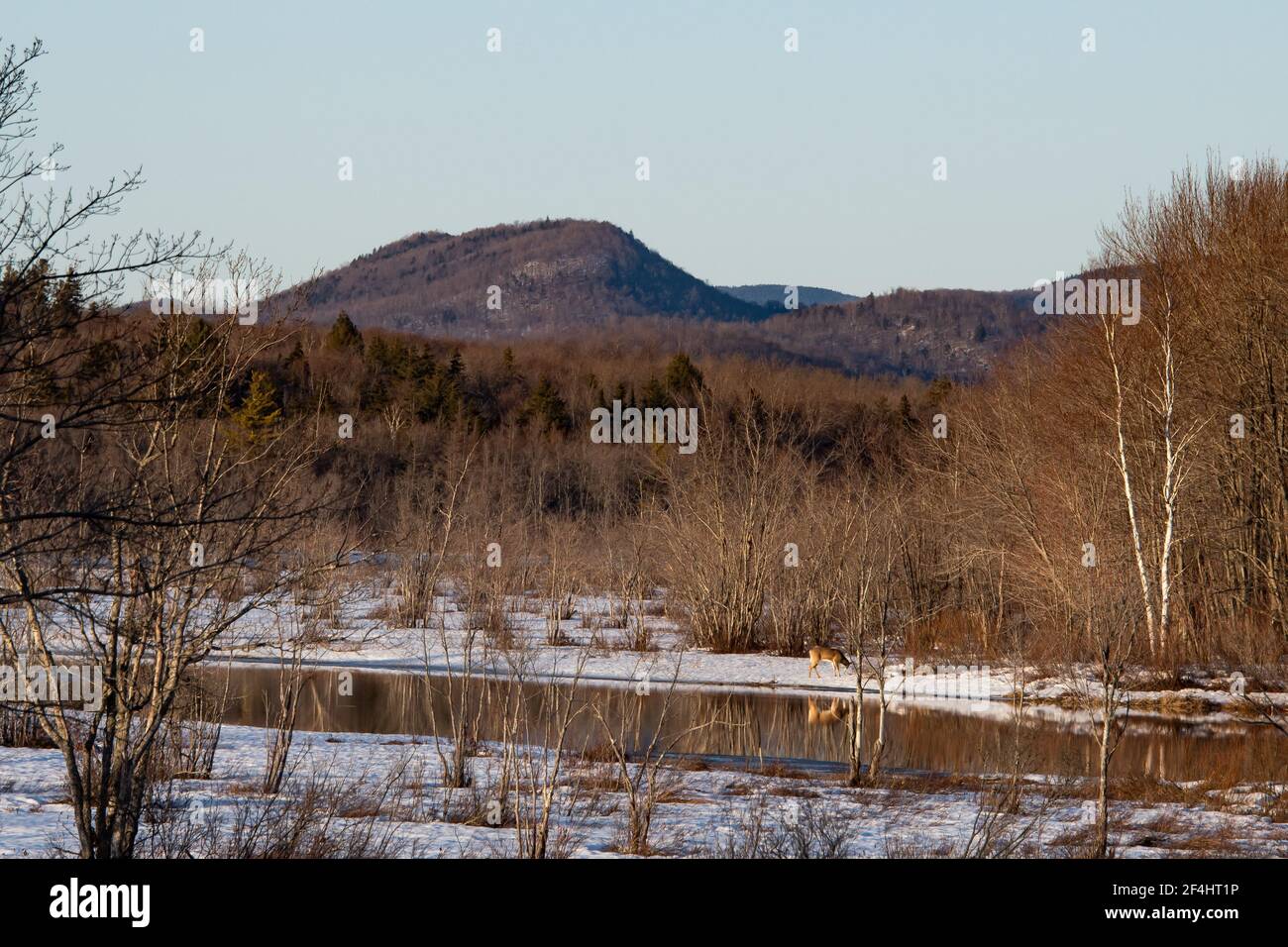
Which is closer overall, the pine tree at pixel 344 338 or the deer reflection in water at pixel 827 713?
the deer reflection in water at pixel 827 713

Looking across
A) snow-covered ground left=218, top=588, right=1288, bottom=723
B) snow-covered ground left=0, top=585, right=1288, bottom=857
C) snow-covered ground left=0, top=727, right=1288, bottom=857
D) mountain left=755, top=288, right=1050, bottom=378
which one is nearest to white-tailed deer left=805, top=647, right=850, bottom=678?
snow-covered ground left=218, top=588, right=1288, bottom=723

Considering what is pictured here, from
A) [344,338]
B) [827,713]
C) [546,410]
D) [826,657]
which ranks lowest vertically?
[827,713]

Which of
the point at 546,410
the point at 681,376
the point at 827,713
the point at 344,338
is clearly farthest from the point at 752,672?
the point at 344,338

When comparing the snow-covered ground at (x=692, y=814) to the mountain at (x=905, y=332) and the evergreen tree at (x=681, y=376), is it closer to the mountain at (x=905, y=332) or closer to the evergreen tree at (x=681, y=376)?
the evergreen tree at (x=681, y=376)

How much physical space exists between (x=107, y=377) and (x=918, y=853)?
690 cm

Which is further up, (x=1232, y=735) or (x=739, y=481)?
(x=739, y=481)

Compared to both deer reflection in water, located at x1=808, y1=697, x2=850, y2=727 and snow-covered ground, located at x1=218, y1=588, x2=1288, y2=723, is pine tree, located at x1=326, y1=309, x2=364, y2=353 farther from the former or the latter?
deer reflection in water, located at x1=808, y1=697, x2=850, y2=727

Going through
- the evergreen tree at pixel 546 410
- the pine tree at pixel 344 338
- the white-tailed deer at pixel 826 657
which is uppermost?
the pine tree at pixel 344 338

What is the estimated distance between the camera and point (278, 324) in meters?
10.0

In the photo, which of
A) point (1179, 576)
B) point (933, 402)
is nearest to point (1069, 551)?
point (1179, 576)

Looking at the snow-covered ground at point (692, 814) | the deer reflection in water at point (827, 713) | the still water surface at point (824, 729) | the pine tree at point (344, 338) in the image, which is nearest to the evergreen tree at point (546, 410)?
the pine tree at point (344, 338)

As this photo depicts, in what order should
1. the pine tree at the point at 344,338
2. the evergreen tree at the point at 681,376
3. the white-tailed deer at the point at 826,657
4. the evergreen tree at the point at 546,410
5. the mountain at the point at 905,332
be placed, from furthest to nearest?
the mountain at the point at 905,332 → the pine tree at the point at 344,338 → the evergreen tree at the point at 681,376 → the evergreen tree at the point at 546,410 → the white-tailed deer at the point at 826,657

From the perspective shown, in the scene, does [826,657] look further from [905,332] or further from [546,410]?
[905,332]

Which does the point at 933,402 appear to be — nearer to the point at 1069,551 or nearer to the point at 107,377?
the point at 1069,551
